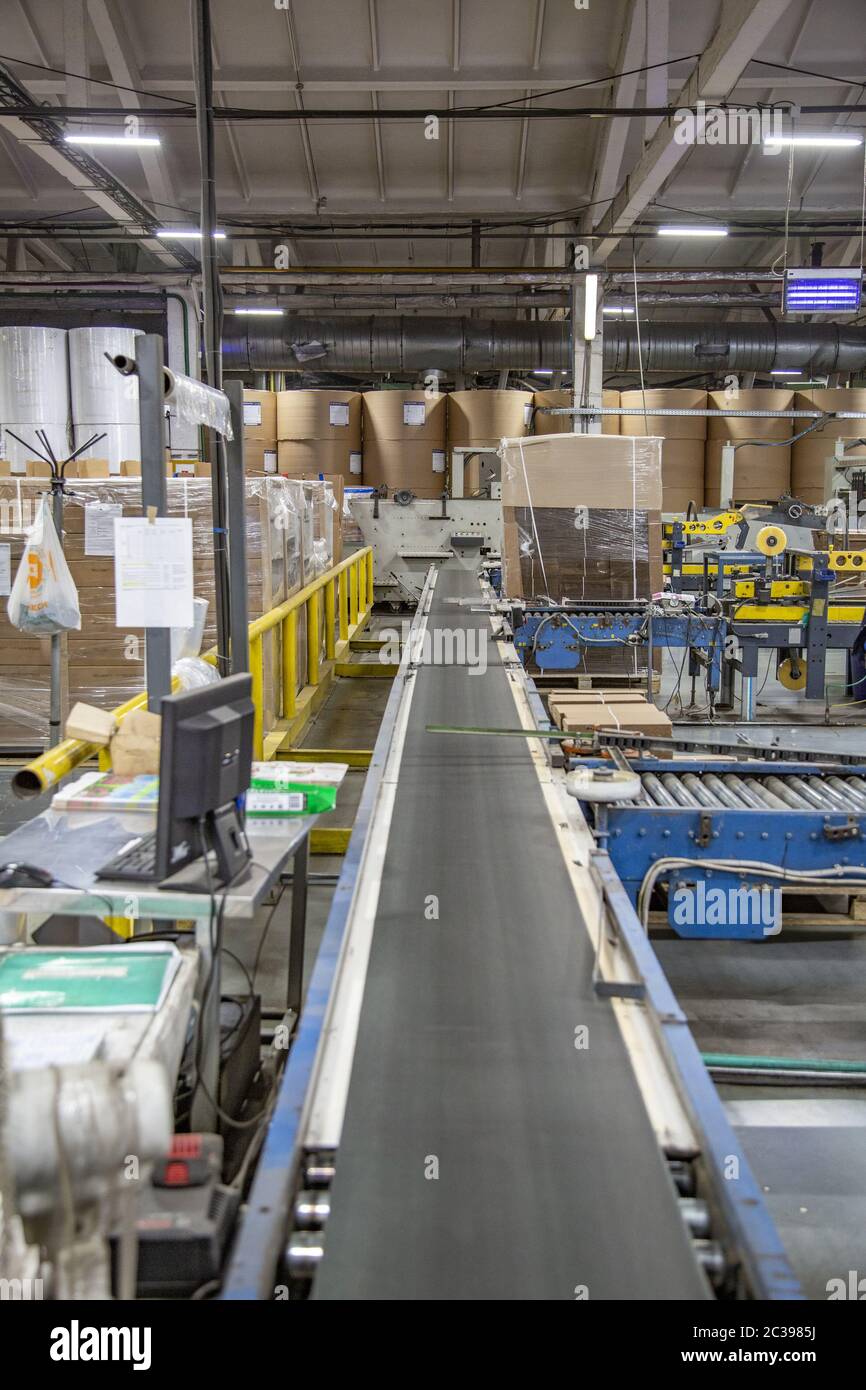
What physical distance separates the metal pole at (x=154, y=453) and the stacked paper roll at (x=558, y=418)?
34.4 ft

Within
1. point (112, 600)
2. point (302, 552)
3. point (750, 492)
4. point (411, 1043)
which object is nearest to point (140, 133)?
point (302, 552)

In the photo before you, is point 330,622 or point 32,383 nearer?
point 330,622

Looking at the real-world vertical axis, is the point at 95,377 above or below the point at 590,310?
below

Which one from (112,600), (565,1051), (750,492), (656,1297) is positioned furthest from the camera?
(750,492)

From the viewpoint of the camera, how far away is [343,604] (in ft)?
30.4

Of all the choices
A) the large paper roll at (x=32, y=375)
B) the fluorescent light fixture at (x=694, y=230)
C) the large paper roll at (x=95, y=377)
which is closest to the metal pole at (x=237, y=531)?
the large paper roll at (x=95, y=377)

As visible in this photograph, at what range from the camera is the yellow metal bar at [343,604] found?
9141mm

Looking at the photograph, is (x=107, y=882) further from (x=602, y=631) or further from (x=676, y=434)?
(x=676, y=434)

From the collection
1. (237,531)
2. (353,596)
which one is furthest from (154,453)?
(353,596)

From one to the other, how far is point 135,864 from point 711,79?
25.9 ft

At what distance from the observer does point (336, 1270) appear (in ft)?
3.83

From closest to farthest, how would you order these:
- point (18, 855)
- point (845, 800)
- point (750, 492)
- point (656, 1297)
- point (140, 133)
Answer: point (656, 1297)
point (18, 855)
point (845, 800)
point (140, 133)
point (750, 492)
